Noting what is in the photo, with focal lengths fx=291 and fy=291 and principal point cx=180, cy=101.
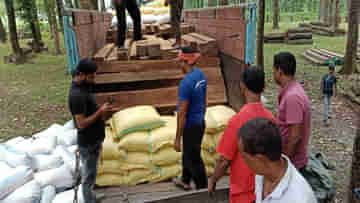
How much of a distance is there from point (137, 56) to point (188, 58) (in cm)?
186

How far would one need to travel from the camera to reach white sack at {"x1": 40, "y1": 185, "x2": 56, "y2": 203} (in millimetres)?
3223

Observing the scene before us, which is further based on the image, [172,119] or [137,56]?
[137,56]

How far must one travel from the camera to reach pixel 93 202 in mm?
3102

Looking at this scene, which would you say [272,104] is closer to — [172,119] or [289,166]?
[172,119]

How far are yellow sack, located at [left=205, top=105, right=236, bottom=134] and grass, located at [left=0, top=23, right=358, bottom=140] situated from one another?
2.66m

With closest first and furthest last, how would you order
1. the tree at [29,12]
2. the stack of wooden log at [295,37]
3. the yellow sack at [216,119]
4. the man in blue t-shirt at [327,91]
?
the yellow sack at [216,119]
the man in blue t-shirt at [327,91]
the tree at [29,12]
the stack of wooden log at [295,37]

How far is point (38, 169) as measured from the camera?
12.1ft

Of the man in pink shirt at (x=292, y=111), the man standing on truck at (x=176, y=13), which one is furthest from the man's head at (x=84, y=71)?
the man standing on truck at (x=176, y=13)

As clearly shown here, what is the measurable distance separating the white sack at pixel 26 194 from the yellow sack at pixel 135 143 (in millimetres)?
1048

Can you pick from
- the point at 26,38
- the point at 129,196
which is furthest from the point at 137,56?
the point at 26,38

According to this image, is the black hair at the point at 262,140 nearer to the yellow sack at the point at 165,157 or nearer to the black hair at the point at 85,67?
the black hair at the point at 85,67

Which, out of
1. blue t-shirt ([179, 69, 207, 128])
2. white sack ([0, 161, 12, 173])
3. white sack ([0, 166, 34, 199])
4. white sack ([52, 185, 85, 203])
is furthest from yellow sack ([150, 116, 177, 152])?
white sack ([0, 161, 12, 173])

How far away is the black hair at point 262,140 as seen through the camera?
4.14ft

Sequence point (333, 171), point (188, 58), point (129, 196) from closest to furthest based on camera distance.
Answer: point (188, 58) < point (129, 196) < point (333, 171)
